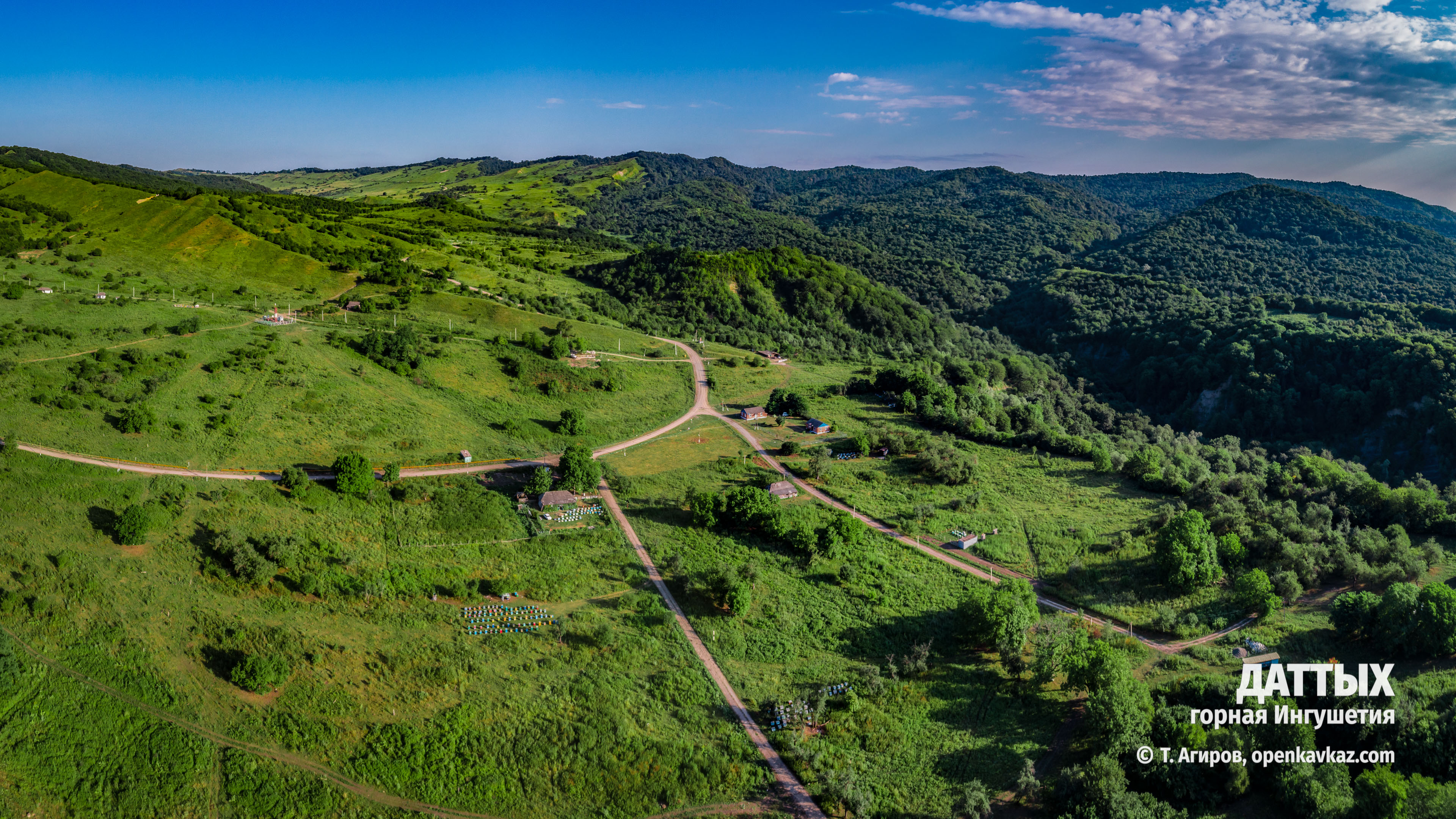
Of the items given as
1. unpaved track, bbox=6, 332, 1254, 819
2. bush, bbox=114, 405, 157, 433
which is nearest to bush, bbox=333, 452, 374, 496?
unpaved track, bbox=6, 332, 1254, 819

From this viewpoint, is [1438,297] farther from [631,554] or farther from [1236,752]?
[631,554]

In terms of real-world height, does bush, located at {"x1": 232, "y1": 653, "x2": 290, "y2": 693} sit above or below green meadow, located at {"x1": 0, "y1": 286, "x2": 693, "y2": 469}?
below

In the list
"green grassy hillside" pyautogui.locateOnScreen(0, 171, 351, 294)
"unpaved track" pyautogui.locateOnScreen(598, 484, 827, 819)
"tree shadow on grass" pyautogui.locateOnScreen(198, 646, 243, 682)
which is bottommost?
"unpaved track" pyautogui.locateOnScreen(598, 484, 827, 819)

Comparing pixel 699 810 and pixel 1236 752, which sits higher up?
pixel 1236 752

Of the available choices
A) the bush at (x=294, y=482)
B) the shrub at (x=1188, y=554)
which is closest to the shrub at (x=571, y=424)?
the bush at (x=294, y=482)

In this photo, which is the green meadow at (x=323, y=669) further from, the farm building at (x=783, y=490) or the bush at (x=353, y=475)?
the farm building at (x=783, y=490)

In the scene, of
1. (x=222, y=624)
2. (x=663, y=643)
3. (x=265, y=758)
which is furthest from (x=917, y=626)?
(x=222, y=624)

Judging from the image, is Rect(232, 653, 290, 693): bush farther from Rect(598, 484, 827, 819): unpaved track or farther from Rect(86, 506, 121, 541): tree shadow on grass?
Rect(598, 484, 827, 819): unpaved track
